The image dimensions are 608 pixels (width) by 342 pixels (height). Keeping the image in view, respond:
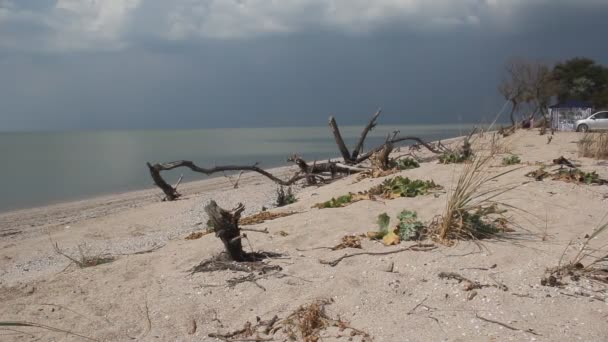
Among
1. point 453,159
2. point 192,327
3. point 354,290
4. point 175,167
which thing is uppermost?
point 175,167

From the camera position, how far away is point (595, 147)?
10.2 meters

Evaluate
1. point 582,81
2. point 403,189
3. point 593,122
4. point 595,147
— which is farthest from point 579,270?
point 582,81

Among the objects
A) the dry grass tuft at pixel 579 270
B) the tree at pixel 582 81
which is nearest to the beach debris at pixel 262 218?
the dry grass tuft at pixel 579 270

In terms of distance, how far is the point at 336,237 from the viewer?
5289mm

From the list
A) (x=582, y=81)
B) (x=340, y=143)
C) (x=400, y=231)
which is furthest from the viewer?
(x=582, y=81)

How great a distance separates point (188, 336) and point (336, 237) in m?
2.11

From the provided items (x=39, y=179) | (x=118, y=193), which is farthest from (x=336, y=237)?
(x=39, y=179)

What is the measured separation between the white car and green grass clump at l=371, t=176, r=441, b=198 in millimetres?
23743

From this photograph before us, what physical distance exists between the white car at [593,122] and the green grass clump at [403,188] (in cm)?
2374

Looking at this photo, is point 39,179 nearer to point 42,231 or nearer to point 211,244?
point 42,231

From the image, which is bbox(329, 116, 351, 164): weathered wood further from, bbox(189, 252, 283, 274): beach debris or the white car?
the white car

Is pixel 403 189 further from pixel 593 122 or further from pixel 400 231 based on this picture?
pixel 593 122

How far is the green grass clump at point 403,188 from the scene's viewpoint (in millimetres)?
6941

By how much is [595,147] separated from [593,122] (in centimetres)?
1983
